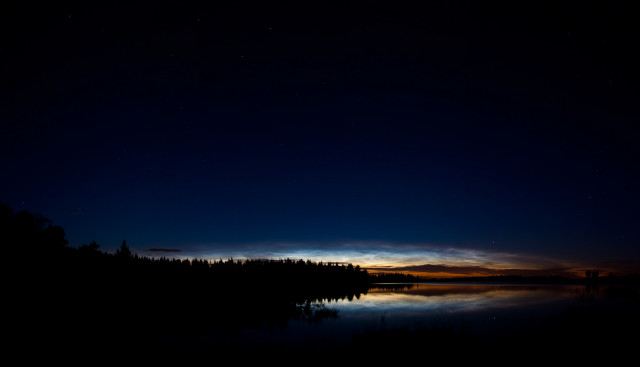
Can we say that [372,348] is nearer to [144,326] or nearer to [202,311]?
[144,326]

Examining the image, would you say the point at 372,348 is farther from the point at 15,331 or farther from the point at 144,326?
the point at 15,331

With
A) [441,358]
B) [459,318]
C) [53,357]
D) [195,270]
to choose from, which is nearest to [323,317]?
[459,318]

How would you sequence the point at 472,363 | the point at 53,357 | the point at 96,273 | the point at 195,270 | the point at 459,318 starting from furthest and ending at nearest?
1. the point at 195,270
2. the point at 96,273
3. the point at 459,318
4. the point at 53,357
5. the point at 472,363

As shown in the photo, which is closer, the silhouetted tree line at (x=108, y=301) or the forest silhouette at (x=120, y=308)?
the forest silhouette at (x=120, y=308)

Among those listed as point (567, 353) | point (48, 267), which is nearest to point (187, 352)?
point (567, 353)

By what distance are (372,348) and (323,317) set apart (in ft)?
59.4

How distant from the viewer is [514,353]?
18969mm

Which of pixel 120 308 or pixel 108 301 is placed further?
pixel 108 301

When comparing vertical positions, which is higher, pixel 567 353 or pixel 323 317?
pixel 567 353

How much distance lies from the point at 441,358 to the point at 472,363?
145 cm

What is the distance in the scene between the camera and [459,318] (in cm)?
3659

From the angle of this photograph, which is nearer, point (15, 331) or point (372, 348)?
point (372, 348)

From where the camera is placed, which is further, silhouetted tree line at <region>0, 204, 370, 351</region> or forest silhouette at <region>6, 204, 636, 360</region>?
silhouetted tree line at <region>0, 204, 370, 351</region>

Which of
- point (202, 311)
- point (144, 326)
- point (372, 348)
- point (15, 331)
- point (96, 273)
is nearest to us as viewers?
point (372, 348)
